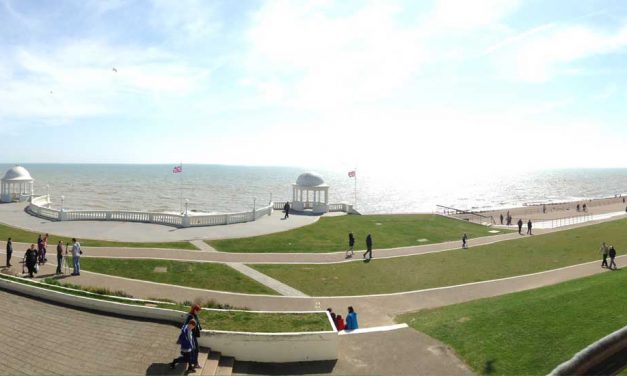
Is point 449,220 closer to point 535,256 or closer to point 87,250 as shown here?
point 535,256

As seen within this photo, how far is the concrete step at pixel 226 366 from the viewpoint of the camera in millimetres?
10111

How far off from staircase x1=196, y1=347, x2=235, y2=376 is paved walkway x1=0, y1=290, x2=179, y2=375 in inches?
27.7

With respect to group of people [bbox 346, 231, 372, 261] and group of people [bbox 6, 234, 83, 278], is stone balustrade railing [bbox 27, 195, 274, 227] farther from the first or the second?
group of people [bbox 6, 234, 83, 278]

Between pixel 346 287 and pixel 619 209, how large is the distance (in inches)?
2461

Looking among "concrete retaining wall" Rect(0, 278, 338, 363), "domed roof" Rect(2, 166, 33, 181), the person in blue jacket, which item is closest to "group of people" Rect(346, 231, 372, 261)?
the person in blue jacket

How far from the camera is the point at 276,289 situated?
711 inches

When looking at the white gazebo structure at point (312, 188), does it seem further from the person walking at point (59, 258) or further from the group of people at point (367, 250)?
the person walking at point (59, 258)

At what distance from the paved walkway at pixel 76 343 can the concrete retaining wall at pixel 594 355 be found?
8540 mm

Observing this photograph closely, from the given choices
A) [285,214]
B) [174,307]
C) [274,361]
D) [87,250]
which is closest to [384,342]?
[274,361]

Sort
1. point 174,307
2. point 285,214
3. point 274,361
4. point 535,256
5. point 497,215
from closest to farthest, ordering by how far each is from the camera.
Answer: point 274,361, point 174,307, point 535,256, point 285,214, point 497,215

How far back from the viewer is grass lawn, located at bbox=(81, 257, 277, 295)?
59.2 ft

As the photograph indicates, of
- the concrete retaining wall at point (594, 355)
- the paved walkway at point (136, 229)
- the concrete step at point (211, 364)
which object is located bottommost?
the concrete step at point (211, 364)

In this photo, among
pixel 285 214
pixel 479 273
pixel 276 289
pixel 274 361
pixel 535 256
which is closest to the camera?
pixel 274 361

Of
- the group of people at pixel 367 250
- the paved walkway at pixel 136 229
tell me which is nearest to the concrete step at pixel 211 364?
the group of people at pixel 367 250
